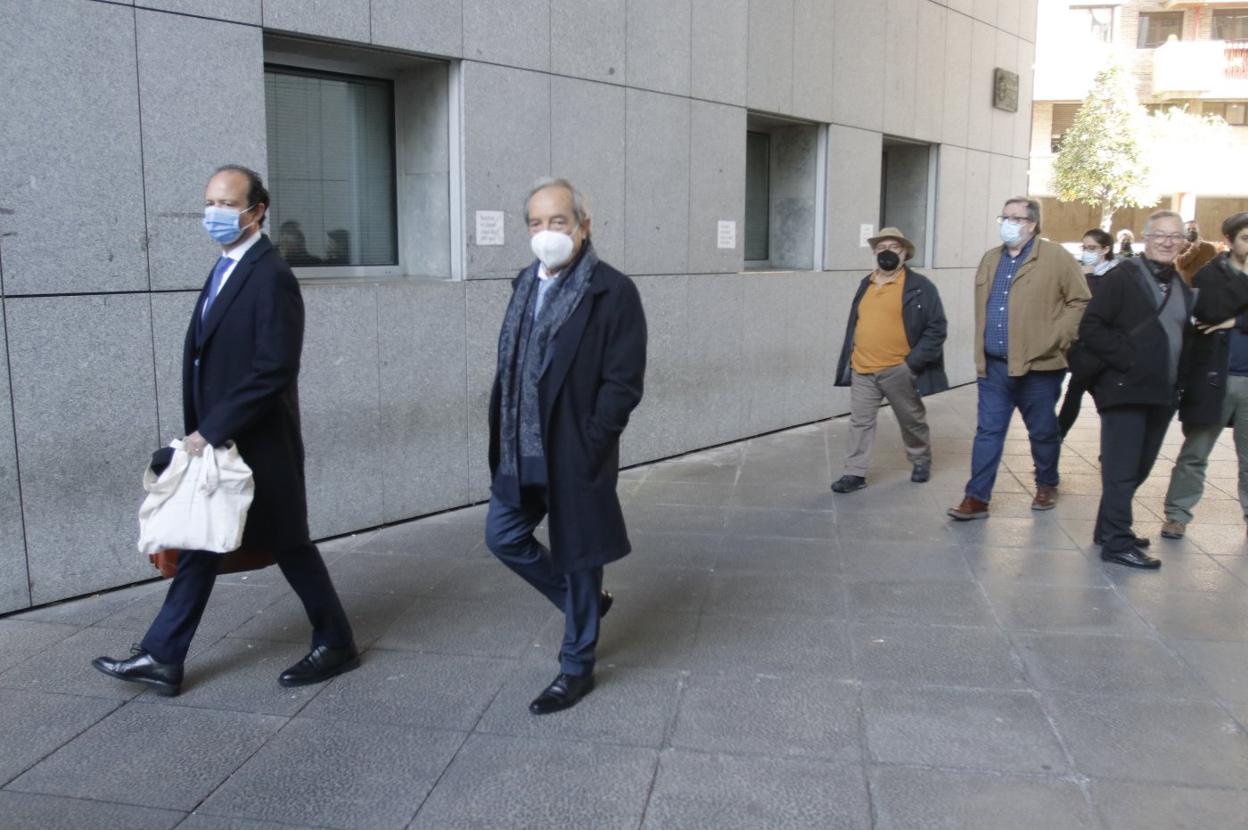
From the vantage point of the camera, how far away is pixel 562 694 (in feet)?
12.9

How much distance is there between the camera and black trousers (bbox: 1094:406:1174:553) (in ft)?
18.8

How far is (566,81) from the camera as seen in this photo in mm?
7328

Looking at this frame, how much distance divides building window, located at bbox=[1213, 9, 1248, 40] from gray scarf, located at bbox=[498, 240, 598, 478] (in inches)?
1722

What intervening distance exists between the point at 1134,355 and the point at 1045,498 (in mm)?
1735

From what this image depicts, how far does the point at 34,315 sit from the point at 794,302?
6.63 meters

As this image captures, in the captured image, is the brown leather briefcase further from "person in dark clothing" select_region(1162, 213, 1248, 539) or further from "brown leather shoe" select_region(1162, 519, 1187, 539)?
"brown leather shoe" select_region(1162, 519, 1187, 539)

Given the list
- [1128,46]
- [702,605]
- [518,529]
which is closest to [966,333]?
[702,605]

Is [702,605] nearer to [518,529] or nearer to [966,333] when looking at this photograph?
[518,529]

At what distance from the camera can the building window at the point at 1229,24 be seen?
3959 cm

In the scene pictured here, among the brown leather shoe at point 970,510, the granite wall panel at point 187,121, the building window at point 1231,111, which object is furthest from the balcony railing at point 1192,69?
the granite wall panel at point 187,121

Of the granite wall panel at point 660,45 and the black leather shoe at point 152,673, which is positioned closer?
the black leather shoe at point 152,673

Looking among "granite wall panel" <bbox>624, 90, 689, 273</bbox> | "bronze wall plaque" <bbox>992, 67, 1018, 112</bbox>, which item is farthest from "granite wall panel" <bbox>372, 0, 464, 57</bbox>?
"bronze wall plaque" <bbox>992, 67, 1018, 112</bbox>

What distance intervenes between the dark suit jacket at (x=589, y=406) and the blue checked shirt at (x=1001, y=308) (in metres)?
3.63

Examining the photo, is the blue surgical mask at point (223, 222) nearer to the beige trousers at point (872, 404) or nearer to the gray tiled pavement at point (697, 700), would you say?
the gray tiled pavement at point (697, 700)
